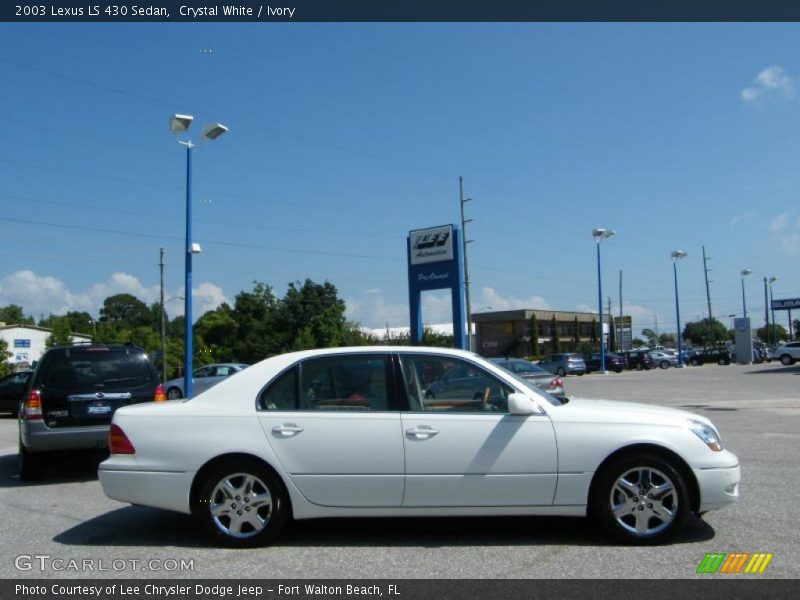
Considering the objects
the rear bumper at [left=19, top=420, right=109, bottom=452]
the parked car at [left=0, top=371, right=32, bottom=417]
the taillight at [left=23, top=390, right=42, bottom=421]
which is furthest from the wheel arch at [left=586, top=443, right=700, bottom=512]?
the parked car at [left=0, top=371, right=32, bottom=417]

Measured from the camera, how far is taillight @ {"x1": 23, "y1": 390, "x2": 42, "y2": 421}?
29.5 ft

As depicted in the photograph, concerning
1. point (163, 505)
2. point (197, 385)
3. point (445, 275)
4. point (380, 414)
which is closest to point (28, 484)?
point (163, 505)

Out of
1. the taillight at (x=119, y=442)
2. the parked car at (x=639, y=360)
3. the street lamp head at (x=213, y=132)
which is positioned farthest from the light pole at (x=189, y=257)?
the parked car at (x=639, y=360)

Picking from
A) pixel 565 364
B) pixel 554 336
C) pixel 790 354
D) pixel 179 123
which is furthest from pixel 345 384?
pixel 554 336

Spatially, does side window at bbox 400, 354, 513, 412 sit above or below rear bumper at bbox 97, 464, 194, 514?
above

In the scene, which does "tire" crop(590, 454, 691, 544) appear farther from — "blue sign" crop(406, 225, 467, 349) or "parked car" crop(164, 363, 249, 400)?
"blue sign" crop(406, 225, 467, 349)

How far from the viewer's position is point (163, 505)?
227 inches

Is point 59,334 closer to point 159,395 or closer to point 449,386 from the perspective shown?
point 159,395

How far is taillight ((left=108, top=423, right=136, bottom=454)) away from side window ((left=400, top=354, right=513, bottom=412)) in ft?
7.42

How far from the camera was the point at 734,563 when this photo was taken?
5.05m

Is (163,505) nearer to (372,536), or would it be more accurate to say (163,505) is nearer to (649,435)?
(372,536)

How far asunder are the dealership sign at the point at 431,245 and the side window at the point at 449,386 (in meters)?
24.2
